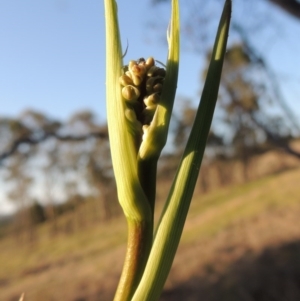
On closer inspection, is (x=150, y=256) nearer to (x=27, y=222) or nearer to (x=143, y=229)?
(x=143, y=229)

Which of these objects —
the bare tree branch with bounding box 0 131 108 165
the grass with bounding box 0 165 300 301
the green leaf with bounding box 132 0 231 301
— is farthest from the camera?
the grass with bounding box 0 165 300 301

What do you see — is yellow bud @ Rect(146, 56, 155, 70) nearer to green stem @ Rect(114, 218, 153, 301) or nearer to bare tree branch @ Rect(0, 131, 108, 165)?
green stem @ Rect(114, 218, 153, 301)

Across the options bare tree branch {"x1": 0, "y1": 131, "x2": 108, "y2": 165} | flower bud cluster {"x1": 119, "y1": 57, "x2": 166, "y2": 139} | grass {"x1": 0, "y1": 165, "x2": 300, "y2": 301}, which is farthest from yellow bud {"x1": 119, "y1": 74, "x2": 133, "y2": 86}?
grass {"x1": 0, "y1": 165, "x2": 300, "y2": 301}

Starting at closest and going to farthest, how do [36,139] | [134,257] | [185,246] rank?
[134,257]
[36,139]
[185,246]

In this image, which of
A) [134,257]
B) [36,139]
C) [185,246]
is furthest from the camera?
[185,246]

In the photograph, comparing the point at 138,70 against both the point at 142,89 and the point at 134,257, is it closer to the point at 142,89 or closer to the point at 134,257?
the point at 142,89

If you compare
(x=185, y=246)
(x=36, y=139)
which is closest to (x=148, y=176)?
(x=36, y=139)
